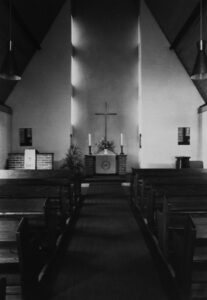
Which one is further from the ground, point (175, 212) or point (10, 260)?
point (175, 212)

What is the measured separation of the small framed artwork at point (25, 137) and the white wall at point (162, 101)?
156 inches

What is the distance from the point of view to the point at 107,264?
3.08 m

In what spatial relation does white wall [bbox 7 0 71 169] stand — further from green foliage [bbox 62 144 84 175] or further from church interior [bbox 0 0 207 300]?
green foliage [bbox 62 144 84 175]

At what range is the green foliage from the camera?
10086 millimetres

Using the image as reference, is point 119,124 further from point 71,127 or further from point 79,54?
point 79,54

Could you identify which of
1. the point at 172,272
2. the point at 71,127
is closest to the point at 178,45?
the point at 71,127

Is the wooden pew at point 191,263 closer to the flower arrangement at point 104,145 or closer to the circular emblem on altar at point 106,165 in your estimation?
the flower arrangement at point 104,145

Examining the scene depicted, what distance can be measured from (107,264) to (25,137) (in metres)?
8.18

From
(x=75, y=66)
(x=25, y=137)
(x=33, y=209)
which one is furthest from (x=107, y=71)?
(x=33, y=209)

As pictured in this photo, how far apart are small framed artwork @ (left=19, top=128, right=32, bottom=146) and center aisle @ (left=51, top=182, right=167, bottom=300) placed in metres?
6.07

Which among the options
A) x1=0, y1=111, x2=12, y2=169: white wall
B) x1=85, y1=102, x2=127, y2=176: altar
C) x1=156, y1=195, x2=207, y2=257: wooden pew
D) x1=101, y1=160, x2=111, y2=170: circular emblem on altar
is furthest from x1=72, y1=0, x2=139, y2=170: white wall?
x1=156, y1=195, x2=207, y2=257: wooden pew

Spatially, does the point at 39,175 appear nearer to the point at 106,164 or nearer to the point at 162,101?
the point at 106,164

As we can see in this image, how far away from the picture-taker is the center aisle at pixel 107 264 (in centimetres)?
250

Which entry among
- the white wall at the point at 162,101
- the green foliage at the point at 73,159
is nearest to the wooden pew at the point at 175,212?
the green foliage at the point at 73,159
